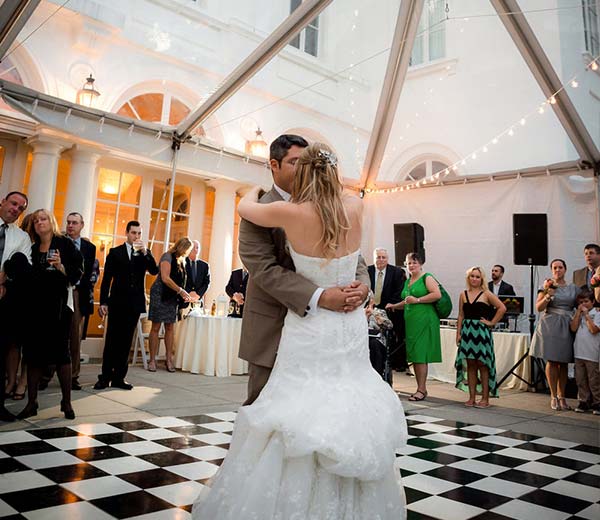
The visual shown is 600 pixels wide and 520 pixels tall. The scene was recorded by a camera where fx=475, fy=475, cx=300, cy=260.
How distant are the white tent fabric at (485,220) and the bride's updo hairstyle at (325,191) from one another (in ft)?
18.4

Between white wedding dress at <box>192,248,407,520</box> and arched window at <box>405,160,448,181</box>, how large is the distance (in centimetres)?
833

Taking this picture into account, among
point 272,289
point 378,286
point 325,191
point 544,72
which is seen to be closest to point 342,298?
point 272,289

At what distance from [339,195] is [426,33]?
5.48m

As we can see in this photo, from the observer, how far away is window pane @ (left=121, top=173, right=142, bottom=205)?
7.60 metres

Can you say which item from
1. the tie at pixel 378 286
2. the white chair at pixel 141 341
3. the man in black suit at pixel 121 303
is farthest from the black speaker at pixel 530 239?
the white chair at pixel 141 341

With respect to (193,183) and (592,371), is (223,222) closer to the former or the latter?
(193,183)

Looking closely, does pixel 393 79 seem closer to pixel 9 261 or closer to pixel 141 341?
pixel 141 341

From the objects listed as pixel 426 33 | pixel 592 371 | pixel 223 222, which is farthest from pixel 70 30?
pixel 592 371

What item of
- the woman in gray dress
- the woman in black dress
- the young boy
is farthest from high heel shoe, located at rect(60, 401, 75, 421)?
the young boy

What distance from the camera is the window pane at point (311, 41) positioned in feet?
26.8

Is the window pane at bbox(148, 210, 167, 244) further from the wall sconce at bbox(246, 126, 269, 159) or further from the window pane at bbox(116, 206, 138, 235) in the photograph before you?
the wall sconce at bbox(246, 126, 269, 159)

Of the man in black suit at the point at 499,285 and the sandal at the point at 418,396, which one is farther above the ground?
the man in black suit at the point at 499,285

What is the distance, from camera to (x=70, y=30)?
21.7 feet

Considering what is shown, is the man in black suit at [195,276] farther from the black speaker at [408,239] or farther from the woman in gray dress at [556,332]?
the woman in gray dress at [556,332]
